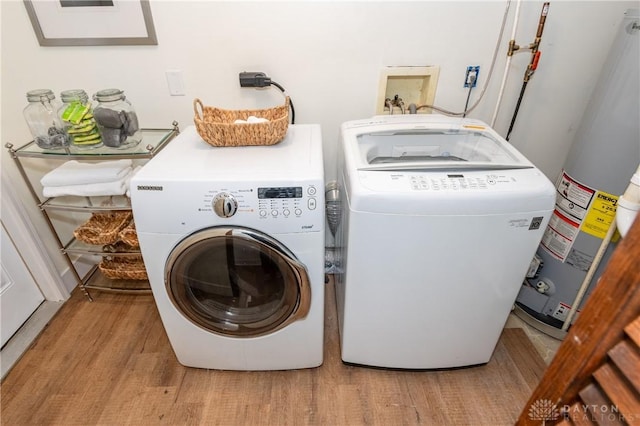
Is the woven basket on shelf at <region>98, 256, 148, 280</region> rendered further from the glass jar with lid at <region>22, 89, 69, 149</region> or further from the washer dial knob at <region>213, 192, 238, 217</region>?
the washer dial knob at <region>213, 192, 238, 217</region>

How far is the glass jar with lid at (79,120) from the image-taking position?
1.25 m

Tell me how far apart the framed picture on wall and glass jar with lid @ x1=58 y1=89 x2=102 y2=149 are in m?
0.26

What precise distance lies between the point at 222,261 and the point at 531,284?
56.9 inches

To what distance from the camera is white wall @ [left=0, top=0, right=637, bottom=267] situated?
51.8 inches

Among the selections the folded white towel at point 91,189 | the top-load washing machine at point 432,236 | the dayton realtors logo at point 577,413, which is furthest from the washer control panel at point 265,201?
the dayton realtors logo at point 577,413

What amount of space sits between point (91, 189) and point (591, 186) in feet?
6.55

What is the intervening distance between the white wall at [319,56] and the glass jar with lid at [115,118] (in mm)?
214

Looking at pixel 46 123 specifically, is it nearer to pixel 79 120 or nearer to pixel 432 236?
pixel 79 120

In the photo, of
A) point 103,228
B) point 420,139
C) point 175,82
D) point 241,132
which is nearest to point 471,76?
point 420,139

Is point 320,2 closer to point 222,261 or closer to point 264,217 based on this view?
→ point 264,217

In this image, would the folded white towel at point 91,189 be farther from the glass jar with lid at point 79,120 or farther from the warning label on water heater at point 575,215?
the warning label on water heater at point 575,215

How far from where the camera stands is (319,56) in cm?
140

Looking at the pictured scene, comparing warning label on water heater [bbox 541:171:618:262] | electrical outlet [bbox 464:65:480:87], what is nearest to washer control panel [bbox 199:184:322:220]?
electrical outlet [bbox 464:65:480:87]

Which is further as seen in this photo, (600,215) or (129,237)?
(129,237)
